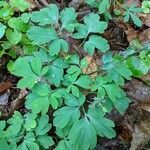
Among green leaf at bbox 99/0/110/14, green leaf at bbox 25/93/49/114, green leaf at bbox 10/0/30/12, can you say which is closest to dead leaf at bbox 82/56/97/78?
green leaf at bbox 99/0/110/14

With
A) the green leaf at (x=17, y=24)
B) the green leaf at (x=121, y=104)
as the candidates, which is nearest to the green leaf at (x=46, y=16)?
the green leaf at (x=17, y=24)

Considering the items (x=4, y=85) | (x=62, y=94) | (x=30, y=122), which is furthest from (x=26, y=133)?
(x=4, y=85)

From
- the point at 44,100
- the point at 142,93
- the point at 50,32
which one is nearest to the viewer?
the point at 44,100

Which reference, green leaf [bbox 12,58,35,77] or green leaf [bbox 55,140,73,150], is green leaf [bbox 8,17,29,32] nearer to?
green leaf [bbox 12,58,35,77]

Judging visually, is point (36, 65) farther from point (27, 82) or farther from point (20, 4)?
point (20, 4)

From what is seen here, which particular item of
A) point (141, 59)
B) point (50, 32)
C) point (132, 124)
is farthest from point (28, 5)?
point (132, 124)

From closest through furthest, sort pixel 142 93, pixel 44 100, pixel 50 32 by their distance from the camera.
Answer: pixel 44 100 → pixel 50 32 → pixel 142 93

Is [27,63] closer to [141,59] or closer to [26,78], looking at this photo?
[26,78]

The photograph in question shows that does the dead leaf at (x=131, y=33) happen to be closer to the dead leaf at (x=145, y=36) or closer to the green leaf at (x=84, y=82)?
the dead leaf at (x=145, y=36)
